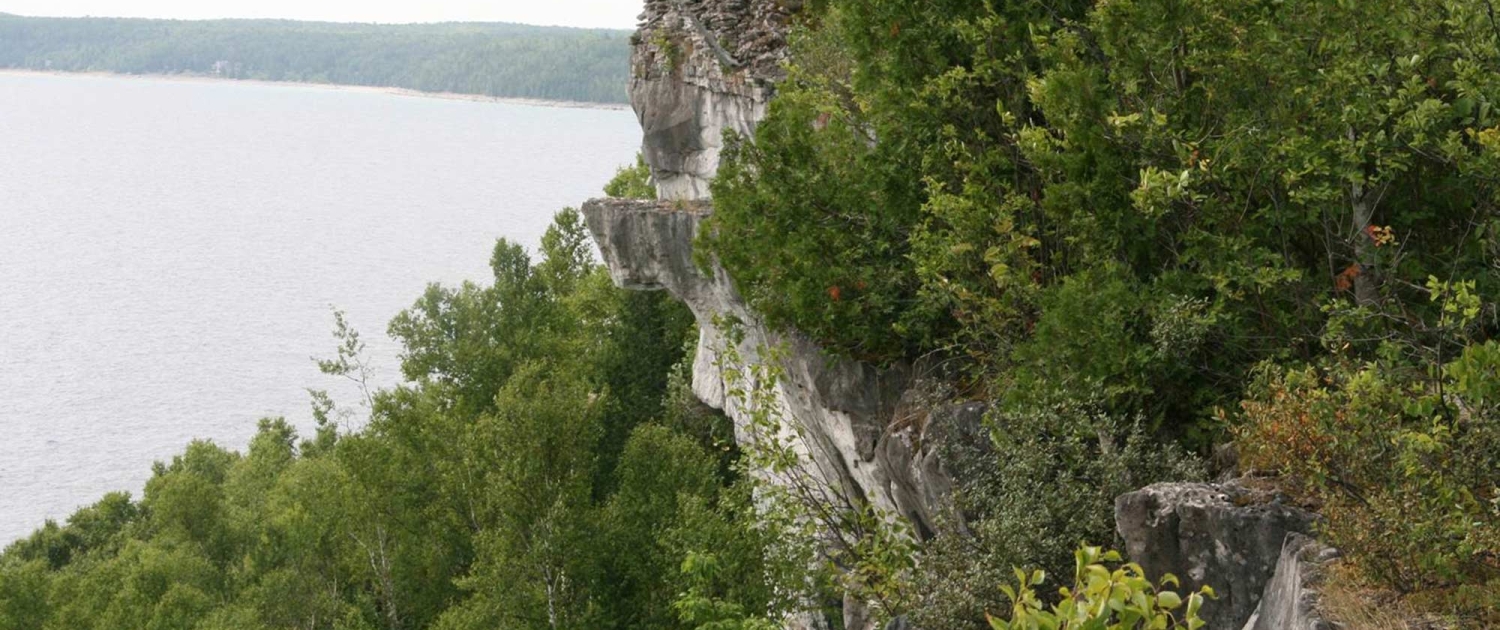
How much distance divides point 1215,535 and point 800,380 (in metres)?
10.5

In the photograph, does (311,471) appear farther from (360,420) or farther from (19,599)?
(360,420)

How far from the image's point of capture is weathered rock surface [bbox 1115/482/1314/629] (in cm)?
1107

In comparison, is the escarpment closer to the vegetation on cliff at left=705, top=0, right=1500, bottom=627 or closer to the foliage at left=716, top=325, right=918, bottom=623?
the foliage at left=716, top=325, right=918, bottom=623

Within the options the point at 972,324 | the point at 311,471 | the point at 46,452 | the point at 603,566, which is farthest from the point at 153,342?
the point at 972,324

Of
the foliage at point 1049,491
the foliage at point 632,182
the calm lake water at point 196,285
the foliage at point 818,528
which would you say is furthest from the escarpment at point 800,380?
the calm lake water at point 196,285

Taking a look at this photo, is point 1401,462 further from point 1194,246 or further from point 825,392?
point 825,392

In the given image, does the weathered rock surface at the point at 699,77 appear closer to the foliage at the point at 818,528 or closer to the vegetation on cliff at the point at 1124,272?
the vegetation on cliff at the point at 1124,272

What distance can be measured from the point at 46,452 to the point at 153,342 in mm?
22565

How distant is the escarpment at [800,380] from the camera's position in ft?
37.2

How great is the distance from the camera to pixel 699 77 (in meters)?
31.8

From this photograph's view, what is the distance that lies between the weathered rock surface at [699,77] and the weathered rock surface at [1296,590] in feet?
61.8

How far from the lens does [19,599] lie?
41.1 m

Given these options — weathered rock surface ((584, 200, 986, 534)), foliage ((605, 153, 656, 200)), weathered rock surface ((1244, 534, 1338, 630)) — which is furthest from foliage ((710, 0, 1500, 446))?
foliage ((605, 153, 656, 200))

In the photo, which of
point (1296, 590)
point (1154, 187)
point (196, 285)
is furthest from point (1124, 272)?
point (196, 285)
